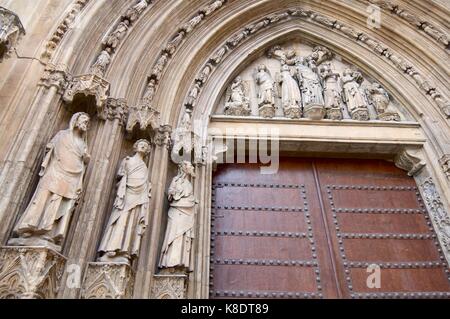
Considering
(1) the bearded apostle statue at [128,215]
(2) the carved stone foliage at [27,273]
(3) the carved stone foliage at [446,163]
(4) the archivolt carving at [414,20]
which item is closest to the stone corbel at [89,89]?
(1) the bearded apostle statue at [128,215]

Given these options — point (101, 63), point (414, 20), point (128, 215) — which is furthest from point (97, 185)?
point (414, 20)

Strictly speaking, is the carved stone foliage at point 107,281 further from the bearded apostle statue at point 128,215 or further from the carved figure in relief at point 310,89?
the carved figure in relief at point 310,89

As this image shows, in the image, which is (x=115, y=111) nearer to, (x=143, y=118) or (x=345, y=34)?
(x=143, y=118)

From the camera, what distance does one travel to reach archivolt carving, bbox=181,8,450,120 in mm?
5110

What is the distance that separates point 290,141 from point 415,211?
1768mm

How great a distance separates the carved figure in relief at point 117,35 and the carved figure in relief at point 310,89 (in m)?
2.54

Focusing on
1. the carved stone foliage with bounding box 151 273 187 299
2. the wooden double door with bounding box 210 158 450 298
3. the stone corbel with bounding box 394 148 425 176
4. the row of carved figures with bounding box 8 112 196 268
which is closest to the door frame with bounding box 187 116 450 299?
the stone corbel with bounding box 394 148 425 176

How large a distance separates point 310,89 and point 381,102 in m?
1.03

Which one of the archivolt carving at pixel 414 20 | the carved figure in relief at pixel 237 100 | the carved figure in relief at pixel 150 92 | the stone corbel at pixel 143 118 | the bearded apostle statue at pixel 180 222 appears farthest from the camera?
the archivolt carving at pixel 414 20

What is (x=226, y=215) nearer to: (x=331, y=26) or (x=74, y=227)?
(x=74, y=227)

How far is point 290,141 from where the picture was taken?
4.91 meters

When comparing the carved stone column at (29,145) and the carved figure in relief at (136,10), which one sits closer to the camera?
the carved stone column at (29,145)

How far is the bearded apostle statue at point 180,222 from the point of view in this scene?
131 inches

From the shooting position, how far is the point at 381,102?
5.38 metres
